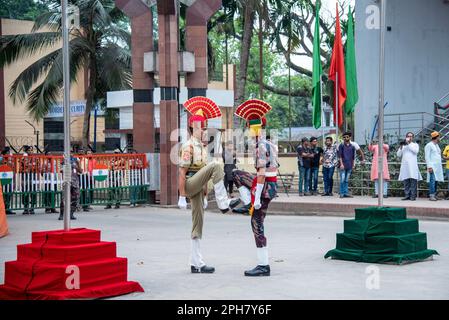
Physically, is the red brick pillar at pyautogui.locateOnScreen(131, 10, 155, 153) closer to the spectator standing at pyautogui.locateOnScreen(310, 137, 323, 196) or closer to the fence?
the fence

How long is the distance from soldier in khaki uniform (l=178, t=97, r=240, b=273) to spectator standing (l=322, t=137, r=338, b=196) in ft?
42.1

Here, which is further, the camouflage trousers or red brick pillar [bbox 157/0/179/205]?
red brick pillar [bbox 157/0/179/205]

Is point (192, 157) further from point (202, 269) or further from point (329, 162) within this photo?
point (329, 162)

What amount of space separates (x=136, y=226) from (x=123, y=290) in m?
9.00

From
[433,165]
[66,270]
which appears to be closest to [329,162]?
[433,165]

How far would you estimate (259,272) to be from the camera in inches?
387

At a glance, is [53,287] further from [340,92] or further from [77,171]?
[340,92]

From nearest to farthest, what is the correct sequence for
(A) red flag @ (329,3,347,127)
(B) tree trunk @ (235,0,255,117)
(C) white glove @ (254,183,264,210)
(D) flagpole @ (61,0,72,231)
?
(D) flagpole @ (61,0,72,231) → (C) white glove @ (254,183,264,210) → (A) red flag @ (329,3,347,127) → (B) tree trunk @ (235,0,255,117)

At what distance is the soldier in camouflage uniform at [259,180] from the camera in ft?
32.3

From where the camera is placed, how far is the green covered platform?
10.8 meters

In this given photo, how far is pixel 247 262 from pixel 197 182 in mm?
1773

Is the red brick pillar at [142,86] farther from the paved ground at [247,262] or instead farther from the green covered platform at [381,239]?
the green covered platform at [381,239]

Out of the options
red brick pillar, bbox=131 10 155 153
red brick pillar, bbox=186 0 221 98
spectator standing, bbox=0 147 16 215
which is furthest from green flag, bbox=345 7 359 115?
spectator standing, bbox=0 147 16 215

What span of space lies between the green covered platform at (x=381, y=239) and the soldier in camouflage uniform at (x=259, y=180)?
176 cm
